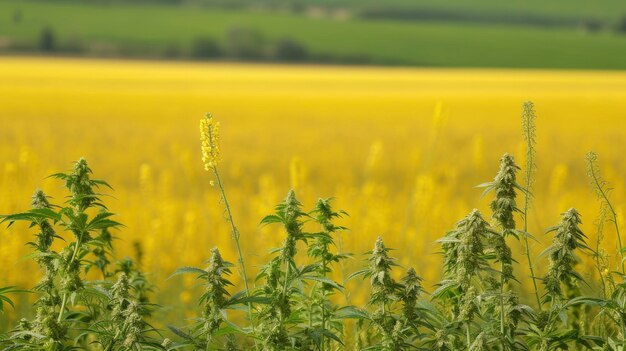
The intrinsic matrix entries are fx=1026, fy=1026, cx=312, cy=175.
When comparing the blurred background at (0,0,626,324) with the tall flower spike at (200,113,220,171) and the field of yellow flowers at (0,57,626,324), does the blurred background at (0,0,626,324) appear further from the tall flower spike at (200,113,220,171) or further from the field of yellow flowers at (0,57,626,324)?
the tall flower spike at (200,113,220,171)

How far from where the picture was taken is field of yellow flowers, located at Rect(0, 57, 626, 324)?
9.02 m

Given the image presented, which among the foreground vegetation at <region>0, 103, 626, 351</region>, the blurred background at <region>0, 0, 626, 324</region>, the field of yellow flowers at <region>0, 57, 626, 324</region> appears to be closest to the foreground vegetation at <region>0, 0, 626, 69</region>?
the blurred background at <region>0, 0, 626, 324</region>

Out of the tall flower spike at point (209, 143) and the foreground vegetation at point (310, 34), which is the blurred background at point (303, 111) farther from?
the tall flower spike at point (209, 143)

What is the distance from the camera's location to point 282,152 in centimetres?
1720

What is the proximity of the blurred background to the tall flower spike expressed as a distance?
0.56 meters

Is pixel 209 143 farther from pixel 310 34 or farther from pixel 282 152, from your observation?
pixel 310 34

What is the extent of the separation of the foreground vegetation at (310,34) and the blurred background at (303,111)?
0.69 feet

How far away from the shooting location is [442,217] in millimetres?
9773

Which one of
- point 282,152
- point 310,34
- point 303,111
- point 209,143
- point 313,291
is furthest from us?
point 310,34

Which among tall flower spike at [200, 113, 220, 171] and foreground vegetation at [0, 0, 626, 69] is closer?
tall flower spike at [200, 113, 220, 171]

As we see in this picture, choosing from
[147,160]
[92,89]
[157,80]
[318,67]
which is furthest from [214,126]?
[318,67]

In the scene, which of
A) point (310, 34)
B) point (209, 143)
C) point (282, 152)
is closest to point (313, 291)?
point (209, 143)

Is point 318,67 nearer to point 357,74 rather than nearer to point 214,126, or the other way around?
point 357,74

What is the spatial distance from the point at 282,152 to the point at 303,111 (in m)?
11.1
